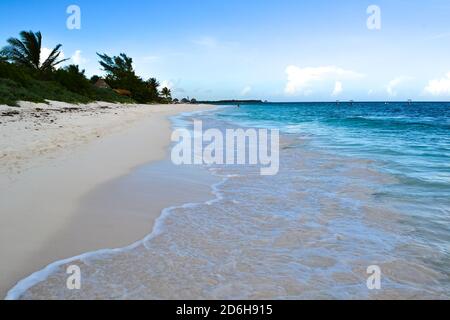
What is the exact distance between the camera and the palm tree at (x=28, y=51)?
33.6 metres

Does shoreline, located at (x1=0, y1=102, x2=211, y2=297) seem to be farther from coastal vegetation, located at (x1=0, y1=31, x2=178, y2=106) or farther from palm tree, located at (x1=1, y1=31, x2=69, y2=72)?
palm tree, located at (x1=1, y1=31, x2=69, y2=72)

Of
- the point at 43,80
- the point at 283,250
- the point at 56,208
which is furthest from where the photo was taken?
the point at 43,80

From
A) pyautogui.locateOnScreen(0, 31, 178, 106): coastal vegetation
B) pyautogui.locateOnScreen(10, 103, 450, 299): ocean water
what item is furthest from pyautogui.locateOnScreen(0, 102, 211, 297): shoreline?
pyautogui.locateOnScreen(0, 31, 178, 106): coastal vegetation

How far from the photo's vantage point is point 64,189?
5.08m

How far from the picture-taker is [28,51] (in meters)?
34.8

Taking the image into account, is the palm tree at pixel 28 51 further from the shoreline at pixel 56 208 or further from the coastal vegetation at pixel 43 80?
the shoreline at pixel 56 208

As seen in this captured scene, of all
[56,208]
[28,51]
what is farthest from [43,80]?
[56,208]

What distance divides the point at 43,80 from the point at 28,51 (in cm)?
452

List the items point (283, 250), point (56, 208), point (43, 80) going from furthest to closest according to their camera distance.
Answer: point (43, 80), point (56, 208), point (283, 250)

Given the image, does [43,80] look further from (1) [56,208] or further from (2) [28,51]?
(1) [56,208]

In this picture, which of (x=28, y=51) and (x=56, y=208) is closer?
(x=56, y=208)

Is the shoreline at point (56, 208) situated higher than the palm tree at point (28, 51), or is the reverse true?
the palm tree at point (28, 51)

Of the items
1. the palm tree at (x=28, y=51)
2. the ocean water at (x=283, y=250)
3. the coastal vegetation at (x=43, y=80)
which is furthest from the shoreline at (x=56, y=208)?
the palm tree at (x=28, y=51)
